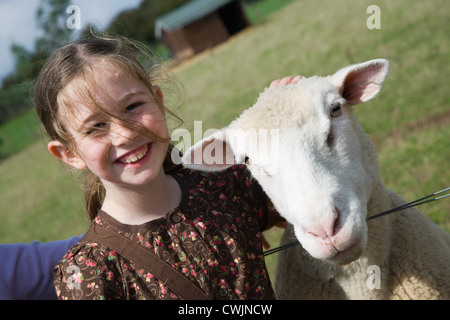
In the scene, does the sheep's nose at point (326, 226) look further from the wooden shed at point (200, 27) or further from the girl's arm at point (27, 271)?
the wooden shed at point (200, 27)

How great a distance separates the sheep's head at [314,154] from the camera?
6.68ft

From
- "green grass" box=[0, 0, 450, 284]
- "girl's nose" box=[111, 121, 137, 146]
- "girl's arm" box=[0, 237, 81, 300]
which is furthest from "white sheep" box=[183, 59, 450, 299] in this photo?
"green grass" box=[0, 0, 450, 284]

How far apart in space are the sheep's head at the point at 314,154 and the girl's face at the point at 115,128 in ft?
0.88

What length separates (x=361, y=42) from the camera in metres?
12.3

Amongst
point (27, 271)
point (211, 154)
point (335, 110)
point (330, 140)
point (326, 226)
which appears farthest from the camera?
point (211, 154)

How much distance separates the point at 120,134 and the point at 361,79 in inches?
52.3

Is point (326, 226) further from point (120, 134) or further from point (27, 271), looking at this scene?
point (27, 271)

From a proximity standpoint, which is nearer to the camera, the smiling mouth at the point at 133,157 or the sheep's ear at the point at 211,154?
the smiling mouth at the point at 133,157

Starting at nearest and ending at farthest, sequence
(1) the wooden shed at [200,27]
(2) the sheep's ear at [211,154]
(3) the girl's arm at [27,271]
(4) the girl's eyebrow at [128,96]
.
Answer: (4) the girl's eyebrow at [128,96], (3) the girl's arm at [27,271], (2) the sheep's ear at [211,154], (1) the wooden shed at [200,27]

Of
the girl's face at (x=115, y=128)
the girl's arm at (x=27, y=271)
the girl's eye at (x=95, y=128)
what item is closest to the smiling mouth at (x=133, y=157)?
the girl's face at (x=115, y=128)

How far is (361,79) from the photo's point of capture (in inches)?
100.0

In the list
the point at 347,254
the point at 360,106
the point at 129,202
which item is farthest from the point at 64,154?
the point at 360,106

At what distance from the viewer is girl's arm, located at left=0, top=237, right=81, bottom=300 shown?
8.27 feet
